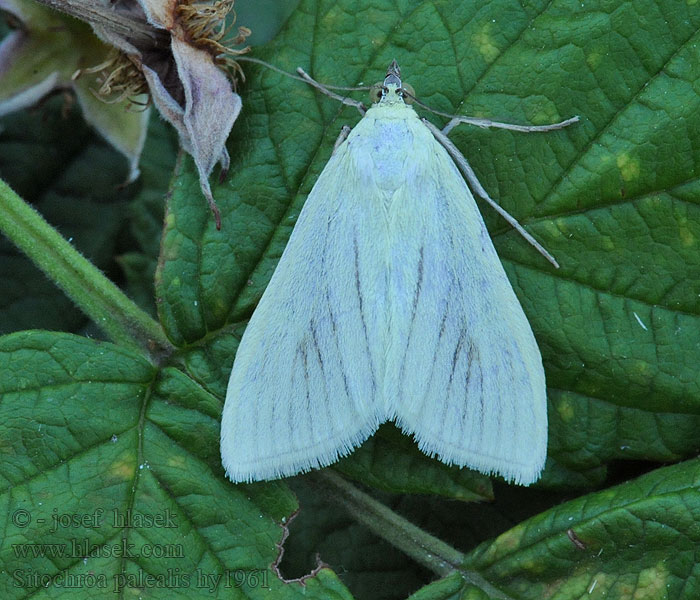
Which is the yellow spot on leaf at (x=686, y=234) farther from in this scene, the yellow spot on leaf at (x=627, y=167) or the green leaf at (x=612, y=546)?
the green leaf at (x=612, y=546)

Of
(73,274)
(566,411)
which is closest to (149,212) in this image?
(73,274)

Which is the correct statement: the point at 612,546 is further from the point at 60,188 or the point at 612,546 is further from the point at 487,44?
the point at 60,188

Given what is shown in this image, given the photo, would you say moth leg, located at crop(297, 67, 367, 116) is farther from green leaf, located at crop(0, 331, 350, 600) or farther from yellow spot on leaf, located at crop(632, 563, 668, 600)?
yellow spot on leaf, located at crop(632, 563, 668, 600)

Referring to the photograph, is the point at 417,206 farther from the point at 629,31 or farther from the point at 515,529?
the point at 515,529

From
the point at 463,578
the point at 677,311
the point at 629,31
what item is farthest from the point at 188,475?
the point at 629,31

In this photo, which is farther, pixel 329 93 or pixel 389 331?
pixel 329 93

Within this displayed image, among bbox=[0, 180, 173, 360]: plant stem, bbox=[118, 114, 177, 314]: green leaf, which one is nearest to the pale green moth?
bbox=[0, 180, 173, 360]: plant stem

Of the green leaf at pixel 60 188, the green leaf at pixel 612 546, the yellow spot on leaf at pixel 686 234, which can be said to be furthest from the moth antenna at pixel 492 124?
the green leaf at pixel 60 188
